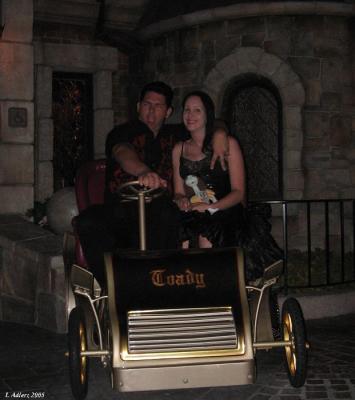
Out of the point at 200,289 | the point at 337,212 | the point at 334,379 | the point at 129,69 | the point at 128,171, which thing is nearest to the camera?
the point at 200,289

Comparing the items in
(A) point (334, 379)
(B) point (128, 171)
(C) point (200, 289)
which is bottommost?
(A) point (334, 379)

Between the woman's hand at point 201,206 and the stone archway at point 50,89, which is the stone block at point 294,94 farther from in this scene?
the woman's hand at point 201,206

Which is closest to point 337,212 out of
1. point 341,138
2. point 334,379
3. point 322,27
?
point 341,138

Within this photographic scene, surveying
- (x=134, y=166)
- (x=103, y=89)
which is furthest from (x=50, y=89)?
(x=134, y=166)

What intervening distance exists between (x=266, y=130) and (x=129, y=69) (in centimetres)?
252

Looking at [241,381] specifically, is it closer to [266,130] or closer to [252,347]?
[252,347]

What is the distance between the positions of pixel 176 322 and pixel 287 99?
20.8 feet

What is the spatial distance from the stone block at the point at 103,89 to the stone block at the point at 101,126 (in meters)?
0.11

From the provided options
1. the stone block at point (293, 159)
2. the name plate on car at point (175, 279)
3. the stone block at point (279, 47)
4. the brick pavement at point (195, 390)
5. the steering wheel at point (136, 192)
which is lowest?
the brick pavement at point (195, 390)

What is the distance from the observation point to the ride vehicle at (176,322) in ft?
11.5

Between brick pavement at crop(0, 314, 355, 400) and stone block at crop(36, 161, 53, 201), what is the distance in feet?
14.1

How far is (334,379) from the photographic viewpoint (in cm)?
441

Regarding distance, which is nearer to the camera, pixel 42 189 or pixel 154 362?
pixel 154 362

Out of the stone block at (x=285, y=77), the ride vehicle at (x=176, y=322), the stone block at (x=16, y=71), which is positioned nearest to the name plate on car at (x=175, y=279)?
the ride vehicle at (x=176, y=322)
